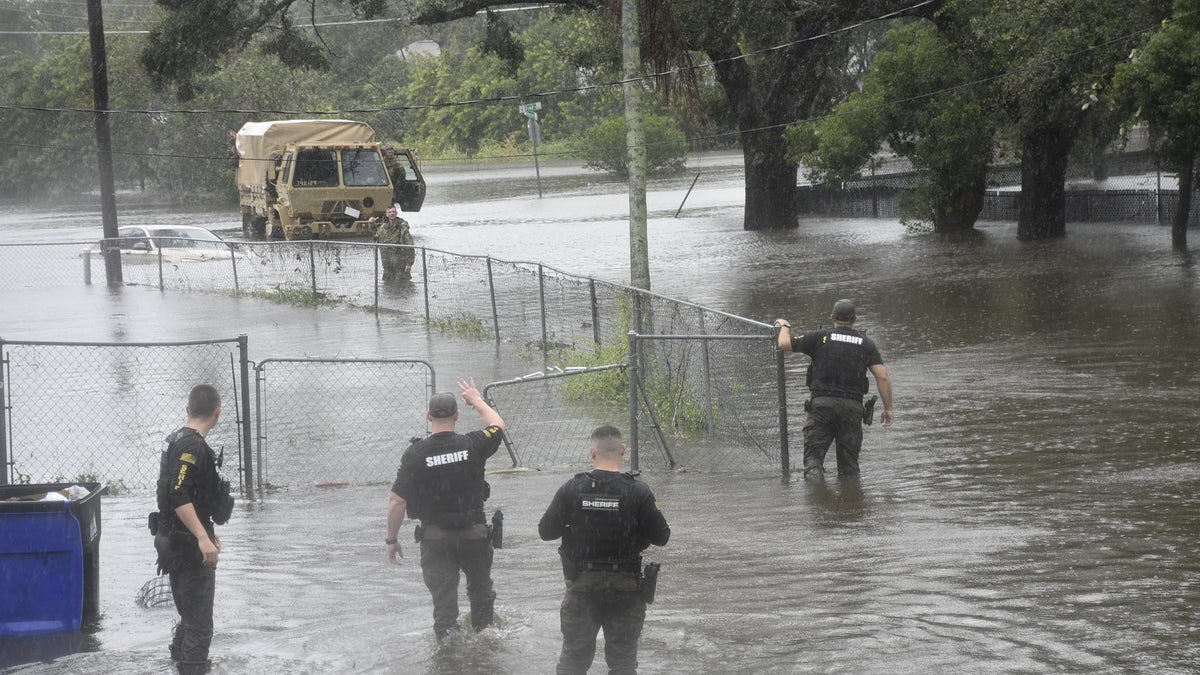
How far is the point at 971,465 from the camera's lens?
11.0m

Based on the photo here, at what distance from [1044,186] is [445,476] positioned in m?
27.9

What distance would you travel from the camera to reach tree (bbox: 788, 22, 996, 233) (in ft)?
105

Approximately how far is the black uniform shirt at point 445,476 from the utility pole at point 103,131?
72.5 ft

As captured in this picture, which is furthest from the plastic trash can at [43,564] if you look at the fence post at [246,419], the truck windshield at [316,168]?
the truck windshield at [316,168]

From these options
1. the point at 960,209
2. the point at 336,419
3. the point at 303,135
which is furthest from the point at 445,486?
the point at 960,209

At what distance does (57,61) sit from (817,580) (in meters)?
67.7

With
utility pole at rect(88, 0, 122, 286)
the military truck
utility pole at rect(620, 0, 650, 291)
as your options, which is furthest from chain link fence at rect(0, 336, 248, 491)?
the military truck

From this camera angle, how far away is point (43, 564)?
7.15 meters

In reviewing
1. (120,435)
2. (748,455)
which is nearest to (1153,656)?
(748,455)

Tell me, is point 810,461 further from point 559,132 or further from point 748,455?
point 559,132

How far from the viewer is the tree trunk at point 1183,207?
26844 millimetres

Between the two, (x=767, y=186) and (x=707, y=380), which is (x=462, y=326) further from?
(x=767, y=186)

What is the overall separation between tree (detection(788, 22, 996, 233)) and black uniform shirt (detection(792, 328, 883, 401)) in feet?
73.1

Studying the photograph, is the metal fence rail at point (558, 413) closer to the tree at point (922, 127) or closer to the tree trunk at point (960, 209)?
the tree at point (922, 127)
